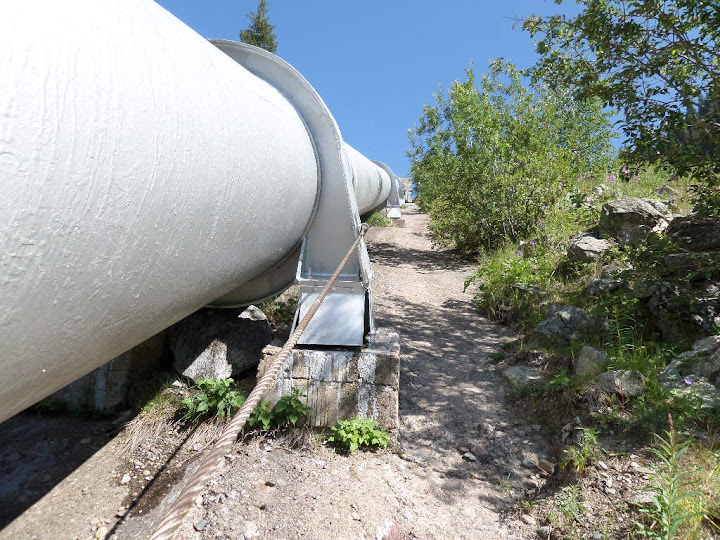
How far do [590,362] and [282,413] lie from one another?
2.21m

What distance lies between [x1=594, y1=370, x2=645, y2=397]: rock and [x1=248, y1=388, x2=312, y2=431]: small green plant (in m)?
1.91

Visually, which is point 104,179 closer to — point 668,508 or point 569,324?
point 668,508

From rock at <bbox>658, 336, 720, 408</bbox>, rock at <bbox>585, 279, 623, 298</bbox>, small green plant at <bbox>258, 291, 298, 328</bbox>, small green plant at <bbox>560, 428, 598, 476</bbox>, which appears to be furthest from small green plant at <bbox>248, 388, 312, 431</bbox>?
rock at <bbox>585, 279, 623, 298</bbox>

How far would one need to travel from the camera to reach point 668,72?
134 inches

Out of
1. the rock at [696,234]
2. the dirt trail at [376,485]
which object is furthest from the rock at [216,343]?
the rock at [696,234]

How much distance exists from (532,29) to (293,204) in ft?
9.62

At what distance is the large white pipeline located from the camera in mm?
892

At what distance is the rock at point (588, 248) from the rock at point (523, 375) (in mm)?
2134

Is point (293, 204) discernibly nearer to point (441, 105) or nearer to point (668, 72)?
point (668, 72)

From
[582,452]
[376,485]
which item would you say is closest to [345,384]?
[376,485]

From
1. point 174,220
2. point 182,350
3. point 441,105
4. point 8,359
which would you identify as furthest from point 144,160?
point 441,105

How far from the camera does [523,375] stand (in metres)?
3.51

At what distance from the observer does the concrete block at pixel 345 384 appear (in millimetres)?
2729

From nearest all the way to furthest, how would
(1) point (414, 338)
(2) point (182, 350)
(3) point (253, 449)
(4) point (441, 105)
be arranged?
(3) point (253, 449) < (2) point (182, 350) < (1) point (414, 338) < (4) point (441, 105)
